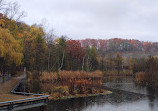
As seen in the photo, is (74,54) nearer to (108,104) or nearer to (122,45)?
(108,104)

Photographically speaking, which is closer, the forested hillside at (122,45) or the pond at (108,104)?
the pond at (108,104)

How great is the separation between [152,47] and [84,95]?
9909cm

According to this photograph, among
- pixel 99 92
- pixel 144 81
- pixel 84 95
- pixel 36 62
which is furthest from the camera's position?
pixel 36 62

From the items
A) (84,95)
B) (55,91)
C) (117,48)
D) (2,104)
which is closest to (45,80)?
(55,91)

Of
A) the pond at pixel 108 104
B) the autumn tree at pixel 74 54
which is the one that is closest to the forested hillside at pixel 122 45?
the autumn tree at pixel 74 54

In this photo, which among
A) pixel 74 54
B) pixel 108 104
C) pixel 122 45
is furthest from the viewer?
pixel 122 45

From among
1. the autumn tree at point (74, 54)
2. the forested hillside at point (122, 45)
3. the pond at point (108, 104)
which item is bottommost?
the pond at point (108, 104)

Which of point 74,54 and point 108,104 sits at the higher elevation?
point 74,54

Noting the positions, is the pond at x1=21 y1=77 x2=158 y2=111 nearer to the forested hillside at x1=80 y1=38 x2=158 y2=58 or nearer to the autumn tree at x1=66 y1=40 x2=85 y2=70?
the autumn tree at x1=66 y1=40 x2=85 y2=70

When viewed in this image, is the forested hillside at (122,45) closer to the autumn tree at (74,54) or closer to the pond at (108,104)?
the autumn tree at (74,54)

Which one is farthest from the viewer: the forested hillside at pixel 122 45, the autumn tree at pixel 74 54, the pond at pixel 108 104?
the forested hillside at pixel 122 45

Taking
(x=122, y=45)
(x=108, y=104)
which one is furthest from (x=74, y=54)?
(x=122, y=45)

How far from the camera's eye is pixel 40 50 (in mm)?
30344

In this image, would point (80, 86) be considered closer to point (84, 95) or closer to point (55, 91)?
point (84, 95)
